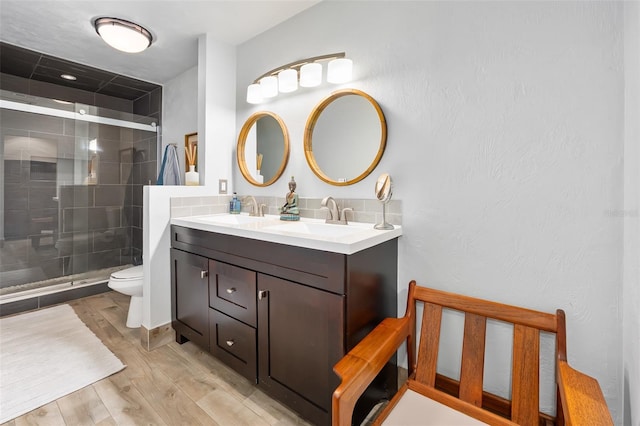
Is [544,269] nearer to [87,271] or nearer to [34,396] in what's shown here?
[34,396]

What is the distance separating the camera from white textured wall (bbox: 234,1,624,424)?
106cm

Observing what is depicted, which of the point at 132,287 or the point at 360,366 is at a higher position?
the point at 360,366

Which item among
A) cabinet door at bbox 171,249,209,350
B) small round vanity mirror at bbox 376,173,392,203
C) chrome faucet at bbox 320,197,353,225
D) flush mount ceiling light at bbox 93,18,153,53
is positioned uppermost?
flush mount ceiling light at bbox 93,18,153,53

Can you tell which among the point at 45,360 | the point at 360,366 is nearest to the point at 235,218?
the point at 45,360

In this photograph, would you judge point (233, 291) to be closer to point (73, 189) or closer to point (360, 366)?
point (360, 366)

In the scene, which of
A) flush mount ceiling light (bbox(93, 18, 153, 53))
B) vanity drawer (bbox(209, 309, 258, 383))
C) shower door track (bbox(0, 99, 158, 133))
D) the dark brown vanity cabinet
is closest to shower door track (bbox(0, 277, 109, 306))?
shower door track (bbox(0, 99, 158, 133))

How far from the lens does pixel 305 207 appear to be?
1.98 m

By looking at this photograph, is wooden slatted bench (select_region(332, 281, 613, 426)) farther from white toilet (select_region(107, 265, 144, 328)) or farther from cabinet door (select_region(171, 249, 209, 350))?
white toilet (select_region(107, 265, 144, 328))

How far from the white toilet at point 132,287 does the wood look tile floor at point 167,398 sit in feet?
0.98

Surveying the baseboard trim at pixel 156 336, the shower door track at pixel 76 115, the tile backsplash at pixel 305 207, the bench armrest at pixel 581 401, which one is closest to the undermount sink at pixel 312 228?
the tile backsplash at pixel 305 207

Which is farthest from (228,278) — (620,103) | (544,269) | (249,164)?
(620,103)

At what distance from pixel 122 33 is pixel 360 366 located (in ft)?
8.64

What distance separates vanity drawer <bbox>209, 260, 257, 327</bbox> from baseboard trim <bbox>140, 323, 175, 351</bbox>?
632mm

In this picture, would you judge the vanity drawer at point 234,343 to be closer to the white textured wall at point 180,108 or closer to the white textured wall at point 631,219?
the white textured wall at point 631,219
